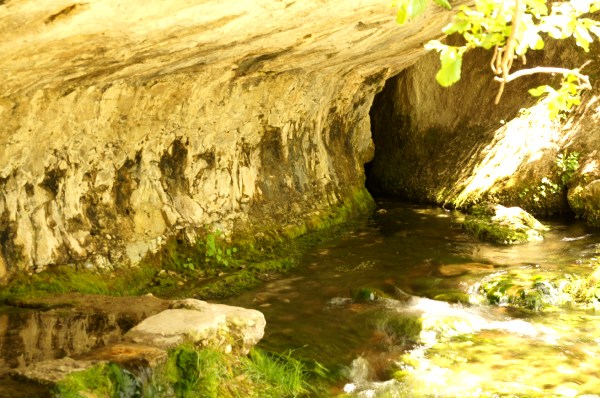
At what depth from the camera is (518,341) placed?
610 cm

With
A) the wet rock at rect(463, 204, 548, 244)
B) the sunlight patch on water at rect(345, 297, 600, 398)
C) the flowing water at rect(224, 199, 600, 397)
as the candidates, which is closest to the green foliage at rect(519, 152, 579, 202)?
the wet rock at rect(463, 204, 548, 244)

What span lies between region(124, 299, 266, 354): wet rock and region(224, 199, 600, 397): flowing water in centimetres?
61

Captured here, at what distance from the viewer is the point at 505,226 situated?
34.8 ft

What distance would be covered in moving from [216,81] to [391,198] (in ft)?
25.6

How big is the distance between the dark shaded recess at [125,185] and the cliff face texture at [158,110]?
0.02 meters

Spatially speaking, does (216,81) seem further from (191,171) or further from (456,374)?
(456,374)

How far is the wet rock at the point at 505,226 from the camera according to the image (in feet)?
33.6

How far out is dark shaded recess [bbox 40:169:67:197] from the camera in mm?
7024

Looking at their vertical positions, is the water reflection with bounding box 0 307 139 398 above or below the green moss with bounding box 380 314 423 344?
above

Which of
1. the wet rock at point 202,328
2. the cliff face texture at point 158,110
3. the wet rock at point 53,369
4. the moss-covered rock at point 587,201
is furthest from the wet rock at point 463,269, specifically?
the wet rock at point 53,369

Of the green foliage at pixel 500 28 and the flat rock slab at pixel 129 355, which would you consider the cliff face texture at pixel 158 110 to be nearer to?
the flat rock slab at pixel 129 355

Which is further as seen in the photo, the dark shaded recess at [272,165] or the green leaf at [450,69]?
the dark shaded recess at [272,165]

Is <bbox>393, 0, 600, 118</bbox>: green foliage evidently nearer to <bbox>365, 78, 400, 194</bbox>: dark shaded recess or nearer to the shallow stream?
the shallow stream

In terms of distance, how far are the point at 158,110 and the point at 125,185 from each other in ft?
3.26
